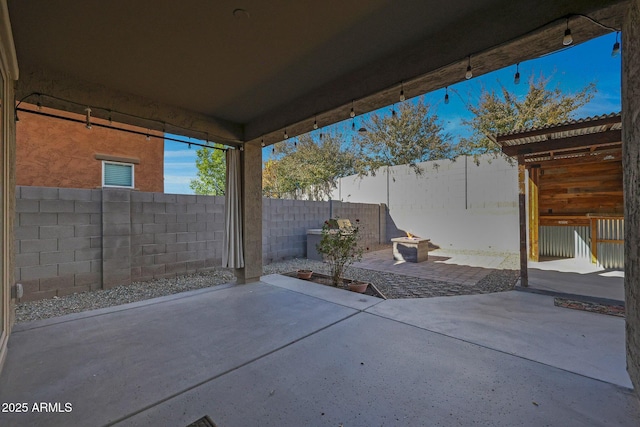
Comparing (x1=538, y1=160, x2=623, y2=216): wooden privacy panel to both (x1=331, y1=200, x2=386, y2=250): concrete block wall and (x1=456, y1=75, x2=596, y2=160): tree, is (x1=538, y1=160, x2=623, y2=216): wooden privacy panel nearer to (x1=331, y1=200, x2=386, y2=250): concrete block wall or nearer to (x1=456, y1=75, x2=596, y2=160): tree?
(x1=456, y1=75, x2=596, y2=160): tree

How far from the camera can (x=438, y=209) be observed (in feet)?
29.0

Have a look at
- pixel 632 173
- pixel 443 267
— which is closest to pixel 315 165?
pixel 443 267

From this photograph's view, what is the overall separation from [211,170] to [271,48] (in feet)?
34.3

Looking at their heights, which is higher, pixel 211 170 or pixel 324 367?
pixel 211 170

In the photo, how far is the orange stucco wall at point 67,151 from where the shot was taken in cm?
549

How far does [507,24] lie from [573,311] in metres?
3.07

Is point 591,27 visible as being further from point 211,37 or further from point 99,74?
point 99,74

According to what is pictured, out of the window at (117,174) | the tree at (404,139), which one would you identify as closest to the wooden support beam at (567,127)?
the window at (117,174)

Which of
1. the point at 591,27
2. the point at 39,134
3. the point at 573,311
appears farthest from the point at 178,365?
the point at 39,134

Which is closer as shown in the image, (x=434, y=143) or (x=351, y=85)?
(x=351, y=85)

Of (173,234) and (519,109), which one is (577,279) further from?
(519,109)

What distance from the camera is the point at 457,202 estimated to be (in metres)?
8.45

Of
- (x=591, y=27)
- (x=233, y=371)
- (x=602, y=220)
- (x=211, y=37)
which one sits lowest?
(x=233, y=371)

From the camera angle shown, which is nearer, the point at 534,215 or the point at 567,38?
the point at 567,38
